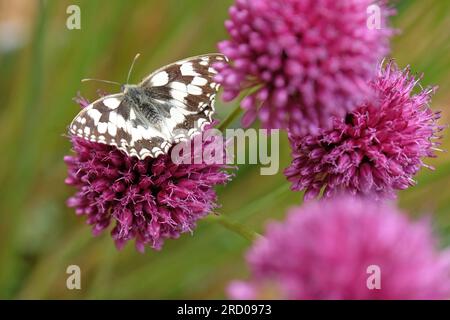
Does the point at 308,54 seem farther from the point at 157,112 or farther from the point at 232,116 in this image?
the point at 157,112

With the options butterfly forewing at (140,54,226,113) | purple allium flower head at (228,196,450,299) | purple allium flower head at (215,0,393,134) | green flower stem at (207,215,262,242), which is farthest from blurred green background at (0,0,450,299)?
purple allium flower head at (228,196,450,299)

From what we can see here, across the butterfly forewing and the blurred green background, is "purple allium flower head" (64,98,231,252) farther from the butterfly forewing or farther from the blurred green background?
the blurred green background

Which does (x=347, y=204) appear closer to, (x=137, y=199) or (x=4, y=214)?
(x=137, y=199)

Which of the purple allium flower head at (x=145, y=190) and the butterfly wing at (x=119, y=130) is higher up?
the butterfly wing at (x=119, y=130)

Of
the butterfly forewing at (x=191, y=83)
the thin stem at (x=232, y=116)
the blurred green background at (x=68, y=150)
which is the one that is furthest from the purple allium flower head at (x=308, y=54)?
the blurred green background at (x=68, y=150)

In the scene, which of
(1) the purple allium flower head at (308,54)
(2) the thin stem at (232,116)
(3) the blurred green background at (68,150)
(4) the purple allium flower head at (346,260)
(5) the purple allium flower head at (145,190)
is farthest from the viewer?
(3) the blurred green background at (68,150)

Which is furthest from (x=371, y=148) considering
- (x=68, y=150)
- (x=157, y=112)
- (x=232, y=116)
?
(x=68, y=150)

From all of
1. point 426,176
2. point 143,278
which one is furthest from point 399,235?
point 143,278

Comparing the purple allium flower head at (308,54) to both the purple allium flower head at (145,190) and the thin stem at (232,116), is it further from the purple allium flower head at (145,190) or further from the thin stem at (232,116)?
the purple allium flower head at (145,190)
